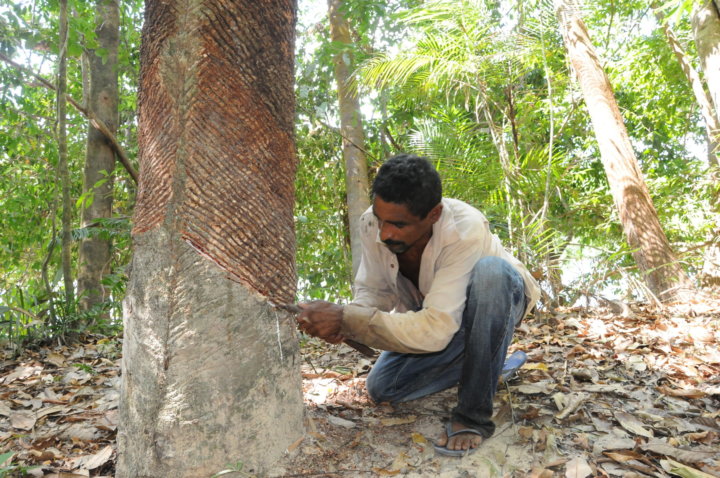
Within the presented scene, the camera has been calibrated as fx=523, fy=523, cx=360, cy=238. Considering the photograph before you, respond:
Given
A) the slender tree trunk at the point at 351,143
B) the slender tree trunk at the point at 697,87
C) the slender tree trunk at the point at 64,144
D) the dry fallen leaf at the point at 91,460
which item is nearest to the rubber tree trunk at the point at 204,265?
the dry fallen leaf at the point at 91,460

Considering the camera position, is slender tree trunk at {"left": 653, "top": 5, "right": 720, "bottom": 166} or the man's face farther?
slender tree trunk at {"left": 653, "top": 5, "right": 720, "bottom": 166}

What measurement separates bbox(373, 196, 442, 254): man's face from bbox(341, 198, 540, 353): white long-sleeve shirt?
2.5 inches

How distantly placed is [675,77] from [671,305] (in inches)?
253

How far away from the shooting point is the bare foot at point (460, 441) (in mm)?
2004

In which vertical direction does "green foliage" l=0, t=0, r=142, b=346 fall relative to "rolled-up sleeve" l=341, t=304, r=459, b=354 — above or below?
above

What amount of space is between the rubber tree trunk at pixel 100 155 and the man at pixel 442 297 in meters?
3.75

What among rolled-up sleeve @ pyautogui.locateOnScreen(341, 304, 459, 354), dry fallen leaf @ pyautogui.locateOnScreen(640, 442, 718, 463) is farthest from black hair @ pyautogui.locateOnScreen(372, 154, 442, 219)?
dry fallen leaf @ pyautogui.locateOnScreen(640, 442, 718, 463)

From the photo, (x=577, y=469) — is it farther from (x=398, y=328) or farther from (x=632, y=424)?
(x=398, y=328)

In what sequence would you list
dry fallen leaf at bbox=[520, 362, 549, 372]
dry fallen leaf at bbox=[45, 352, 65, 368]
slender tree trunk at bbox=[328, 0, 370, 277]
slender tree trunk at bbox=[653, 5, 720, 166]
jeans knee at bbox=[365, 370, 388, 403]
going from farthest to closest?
slender tree trunk at bbox=[653, 5, 720, 166] < slender tree trunk at bbox=[328, 0, 370, 277] < dry fallen leaf at bbox=[45, 352, 65, 368] < dry fallen leaf at bbox=[520, 362, 549, 372] < jeans knee at bbox=[365, 370, 388, 403]

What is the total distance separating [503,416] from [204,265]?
1.47 metres

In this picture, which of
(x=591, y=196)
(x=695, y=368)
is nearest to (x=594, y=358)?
(x=695, y=368)

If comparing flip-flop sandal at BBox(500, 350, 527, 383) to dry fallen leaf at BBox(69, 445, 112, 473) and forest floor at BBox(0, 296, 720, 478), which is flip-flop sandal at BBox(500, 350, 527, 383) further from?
dry fallen leaf at BBox(69, 445, 112, 473)

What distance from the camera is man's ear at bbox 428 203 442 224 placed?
86.0 inches

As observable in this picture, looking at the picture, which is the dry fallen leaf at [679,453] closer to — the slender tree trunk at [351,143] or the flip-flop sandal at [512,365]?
the flip-flop sandal at [512,365]
